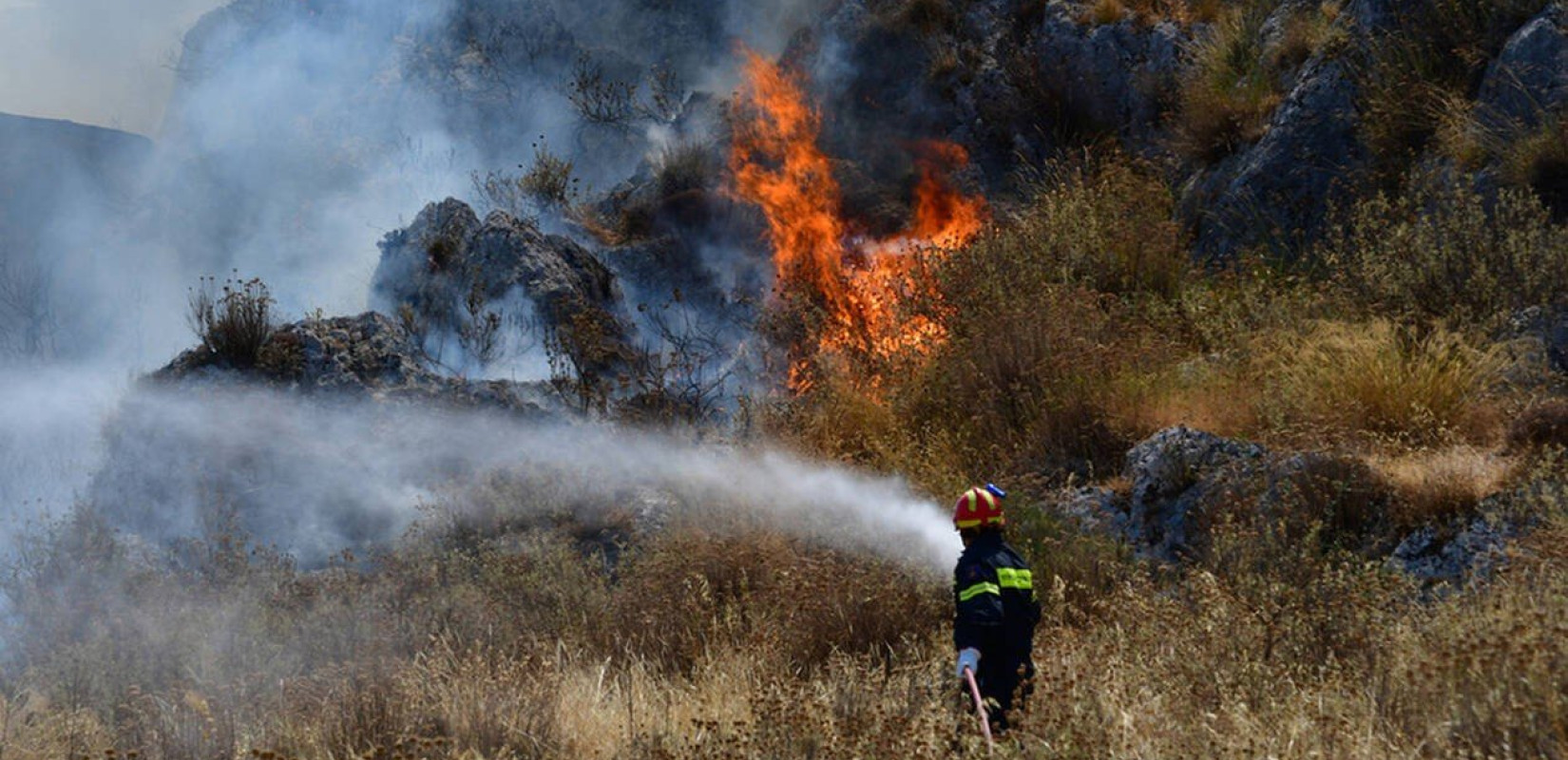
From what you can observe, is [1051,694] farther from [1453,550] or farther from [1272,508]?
[1453,550]

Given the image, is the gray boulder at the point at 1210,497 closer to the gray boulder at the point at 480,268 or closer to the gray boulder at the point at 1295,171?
the gray boulder at the point at 1295,171

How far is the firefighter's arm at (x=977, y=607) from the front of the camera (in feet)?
15.8

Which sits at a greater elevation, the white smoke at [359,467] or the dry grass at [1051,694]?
the white smoke at [359,467]

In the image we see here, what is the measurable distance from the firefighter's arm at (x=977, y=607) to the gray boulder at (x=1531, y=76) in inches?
273

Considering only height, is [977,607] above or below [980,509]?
below

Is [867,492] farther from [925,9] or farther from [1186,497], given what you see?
[925,9]

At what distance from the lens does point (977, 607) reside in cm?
485

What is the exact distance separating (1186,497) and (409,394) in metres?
6.42

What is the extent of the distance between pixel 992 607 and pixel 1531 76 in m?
7.65

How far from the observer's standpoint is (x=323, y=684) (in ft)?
20.0

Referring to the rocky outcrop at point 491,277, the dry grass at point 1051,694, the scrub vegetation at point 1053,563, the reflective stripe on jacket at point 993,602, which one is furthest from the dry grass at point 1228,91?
the reflective stripe on jacket at point 993,602

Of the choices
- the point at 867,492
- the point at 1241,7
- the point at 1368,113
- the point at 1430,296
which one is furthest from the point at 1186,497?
the point at 1241,7

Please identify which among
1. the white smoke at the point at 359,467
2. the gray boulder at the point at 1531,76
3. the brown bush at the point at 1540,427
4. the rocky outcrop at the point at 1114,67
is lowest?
the brown bush at the point at 1540,427

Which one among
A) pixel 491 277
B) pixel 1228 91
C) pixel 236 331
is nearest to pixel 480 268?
pixel 491 277
